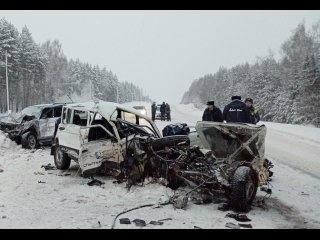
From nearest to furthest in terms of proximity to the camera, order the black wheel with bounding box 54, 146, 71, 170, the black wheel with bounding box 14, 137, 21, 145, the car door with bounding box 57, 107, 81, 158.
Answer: the car door with bounding box 57, 107, 81, 158
the black wheel with bounding box 54, 146, 71, 170
the black wheel with bounding box 14, 137, 21, 145

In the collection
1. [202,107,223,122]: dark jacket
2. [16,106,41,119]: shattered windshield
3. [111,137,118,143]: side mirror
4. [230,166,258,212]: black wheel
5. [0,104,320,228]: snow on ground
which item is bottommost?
[0,104,320,228]: snow on ground

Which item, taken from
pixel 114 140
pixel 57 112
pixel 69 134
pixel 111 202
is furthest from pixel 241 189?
pixel 57 112

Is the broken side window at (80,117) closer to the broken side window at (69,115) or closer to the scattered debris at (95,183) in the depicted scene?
the broken side window at (69,115)

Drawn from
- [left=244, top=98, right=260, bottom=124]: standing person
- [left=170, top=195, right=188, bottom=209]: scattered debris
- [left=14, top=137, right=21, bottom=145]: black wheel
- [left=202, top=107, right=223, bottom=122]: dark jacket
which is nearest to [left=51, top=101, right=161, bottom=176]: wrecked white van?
[left=202, top=107, right=223, bottom=122]: dark jacket

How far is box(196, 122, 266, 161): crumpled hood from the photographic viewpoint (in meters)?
7.68

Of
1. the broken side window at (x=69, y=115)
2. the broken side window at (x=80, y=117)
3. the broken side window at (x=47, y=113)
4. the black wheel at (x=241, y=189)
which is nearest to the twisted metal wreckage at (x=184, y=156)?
the black wheel at (x=241, y=189)

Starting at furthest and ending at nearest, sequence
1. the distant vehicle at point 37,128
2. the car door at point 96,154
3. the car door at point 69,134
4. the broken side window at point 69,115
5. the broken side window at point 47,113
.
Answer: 1. the broken side window at point 47,113
2. the distant vehicle at point 37,128
3. the broken side window at point 69,115
4. the car door at point 69,134
5. the car door at point 96,154

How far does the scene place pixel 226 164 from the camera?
24.8 feet

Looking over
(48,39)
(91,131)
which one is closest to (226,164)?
(91,131)

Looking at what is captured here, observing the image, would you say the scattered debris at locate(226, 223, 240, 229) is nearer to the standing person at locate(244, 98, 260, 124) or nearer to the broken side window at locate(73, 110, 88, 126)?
the standing person at locate(244, 98, 260, 124)

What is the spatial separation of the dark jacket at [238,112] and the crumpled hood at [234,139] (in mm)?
1316

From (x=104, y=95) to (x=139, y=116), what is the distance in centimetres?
10236

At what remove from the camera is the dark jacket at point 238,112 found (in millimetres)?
9273

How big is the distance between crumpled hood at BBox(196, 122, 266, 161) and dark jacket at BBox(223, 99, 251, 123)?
1.32 m
